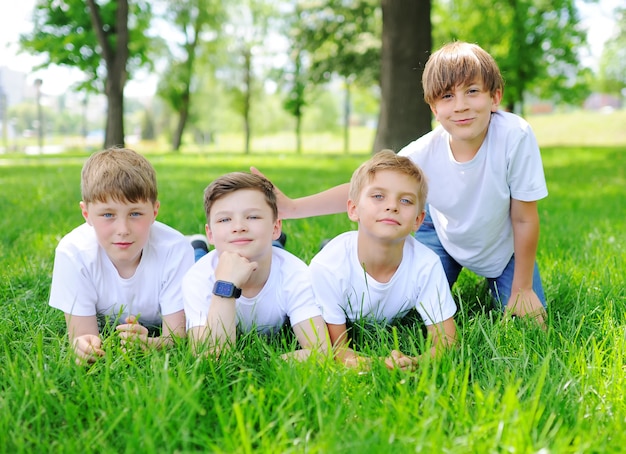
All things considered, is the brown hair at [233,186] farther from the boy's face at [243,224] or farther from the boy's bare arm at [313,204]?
the boy's bare arm at [313,204]

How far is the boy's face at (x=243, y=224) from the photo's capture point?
8.55ft

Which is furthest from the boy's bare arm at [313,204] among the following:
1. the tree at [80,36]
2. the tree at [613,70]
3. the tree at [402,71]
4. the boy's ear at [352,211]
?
the tree at [613,70]

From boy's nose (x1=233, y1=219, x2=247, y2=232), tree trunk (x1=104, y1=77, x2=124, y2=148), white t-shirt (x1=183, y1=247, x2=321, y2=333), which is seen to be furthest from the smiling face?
tree trunk (x1=104, y1=77, x2=124, y2=148)

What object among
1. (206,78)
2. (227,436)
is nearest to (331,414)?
(227,436)

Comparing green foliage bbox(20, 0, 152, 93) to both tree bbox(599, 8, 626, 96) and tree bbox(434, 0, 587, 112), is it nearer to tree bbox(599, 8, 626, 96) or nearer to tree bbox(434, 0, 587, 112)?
tree bbox(434, 0, 587, 112)

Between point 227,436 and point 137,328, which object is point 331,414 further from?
point 137,328

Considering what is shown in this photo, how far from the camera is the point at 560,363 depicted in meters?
2.18

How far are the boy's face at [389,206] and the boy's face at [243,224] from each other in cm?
46

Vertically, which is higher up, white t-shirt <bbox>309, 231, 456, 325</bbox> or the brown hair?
the brown hair

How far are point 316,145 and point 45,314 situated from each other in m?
48.7

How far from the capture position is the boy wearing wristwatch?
2.50m

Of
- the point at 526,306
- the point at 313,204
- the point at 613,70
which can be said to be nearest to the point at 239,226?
the point at 313,204

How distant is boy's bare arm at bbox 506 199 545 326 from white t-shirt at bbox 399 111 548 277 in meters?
0.07

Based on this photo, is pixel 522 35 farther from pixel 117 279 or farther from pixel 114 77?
pixel 117 279
